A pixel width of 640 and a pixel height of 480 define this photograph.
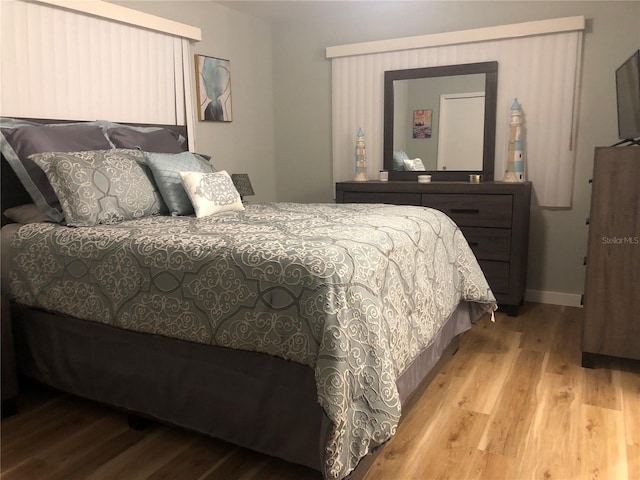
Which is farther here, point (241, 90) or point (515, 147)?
point (241, 90)

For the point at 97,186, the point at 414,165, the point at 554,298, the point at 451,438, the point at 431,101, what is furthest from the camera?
the point at 414,165

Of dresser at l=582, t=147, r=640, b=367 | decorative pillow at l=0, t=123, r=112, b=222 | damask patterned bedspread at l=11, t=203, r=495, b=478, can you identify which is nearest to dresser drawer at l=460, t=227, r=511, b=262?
dresser at l=582, t=147, r=640, b=367

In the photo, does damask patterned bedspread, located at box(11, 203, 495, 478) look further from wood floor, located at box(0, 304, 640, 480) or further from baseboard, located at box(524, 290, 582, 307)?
baseboard, located at box(524, 290, 582, 307)

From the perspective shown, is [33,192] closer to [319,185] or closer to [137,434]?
[137,434]

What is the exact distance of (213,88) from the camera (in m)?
3.81

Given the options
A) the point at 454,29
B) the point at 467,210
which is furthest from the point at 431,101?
the point at 467,210

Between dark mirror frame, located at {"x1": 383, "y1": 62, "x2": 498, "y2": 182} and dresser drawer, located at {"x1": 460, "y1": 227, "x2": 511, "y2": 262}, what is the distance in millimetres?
529

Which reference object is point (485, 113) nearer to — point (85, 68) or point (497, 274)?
point (497, 274)

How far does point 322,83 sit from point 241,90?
67cm

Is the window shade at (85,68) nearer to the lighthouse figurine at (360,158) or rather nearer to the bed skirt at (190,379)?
the bed skirt at (190,379)

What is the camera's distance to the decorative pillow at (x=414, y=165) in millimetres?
3872

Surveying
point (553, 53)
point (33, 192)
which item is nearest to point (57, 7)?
point (33, 192)

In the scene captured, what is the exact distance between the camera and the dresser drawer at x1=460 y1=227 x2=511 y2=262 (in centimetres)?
327

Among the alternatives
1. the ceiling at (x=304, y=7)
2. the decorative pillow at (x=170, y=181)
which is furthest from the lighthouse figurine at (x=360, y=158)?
the decorative pillow at (x=170, y=181)
